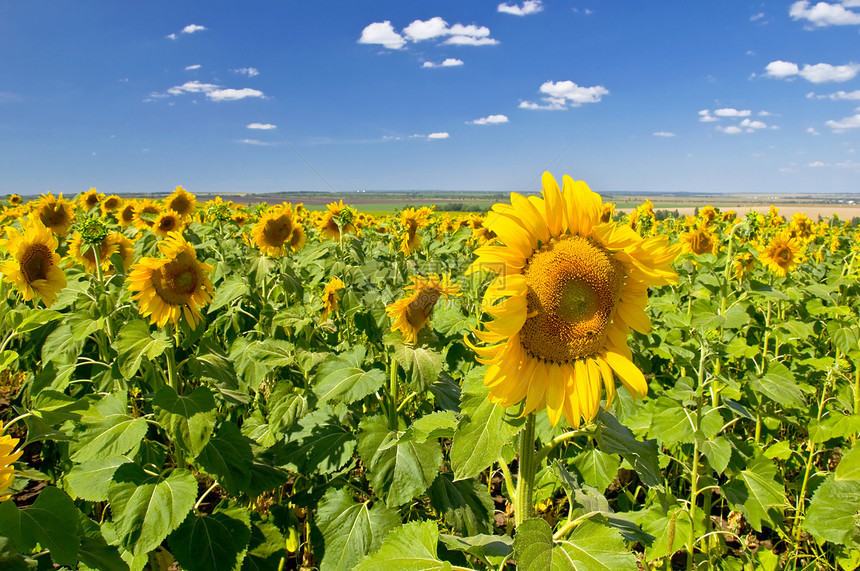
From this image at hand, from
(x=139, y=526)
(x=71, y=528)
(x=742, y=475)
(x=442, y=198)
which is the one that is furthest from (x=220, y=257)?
(x=442, y=198)

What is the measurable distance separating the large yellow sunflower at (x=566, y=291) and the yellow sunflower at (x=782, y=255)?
609 centimetres

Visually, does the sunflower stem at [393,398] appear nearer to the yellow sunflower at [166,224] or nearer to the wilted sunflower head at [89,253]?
the wilted sunflower head at [89,253]

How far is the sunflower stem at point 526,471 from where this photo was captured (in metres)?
1.64

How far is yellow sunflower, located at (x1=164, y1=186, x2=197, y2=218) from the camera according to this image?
7827 mm

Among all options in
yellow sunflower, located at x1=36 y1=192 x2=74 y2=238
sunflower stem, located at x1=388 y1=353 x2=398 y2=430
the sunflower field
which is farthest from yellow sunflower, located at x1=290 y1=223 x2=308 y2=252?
sunflower stem, located at x1=388 y1=353 x2=398 y2=430

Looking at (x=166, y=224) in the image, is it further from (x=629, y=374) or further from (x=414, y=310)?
(x=629, y=374)

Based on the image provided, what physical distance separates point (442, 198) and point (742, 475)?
23.4 metres

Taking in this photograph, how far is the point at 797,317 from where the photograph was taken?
641 cm

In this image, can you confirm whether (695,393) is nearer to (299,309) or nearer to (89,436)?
(299,309)

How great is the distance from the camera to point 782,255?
6484 mm

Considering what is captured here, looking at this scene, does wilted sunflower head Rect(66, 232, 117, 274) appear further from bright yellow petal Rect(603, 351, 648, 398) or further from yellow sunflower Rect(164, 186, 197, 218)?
bright yellow petal Rect(603, 351, 648, 398)

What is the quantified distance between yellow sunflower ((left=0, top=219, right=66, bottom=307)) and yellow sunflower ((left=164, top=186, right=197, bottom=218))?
4.69 metres

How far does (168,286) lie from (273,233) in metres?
3.16

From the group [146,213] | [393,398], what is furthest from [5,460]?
[146,213]
